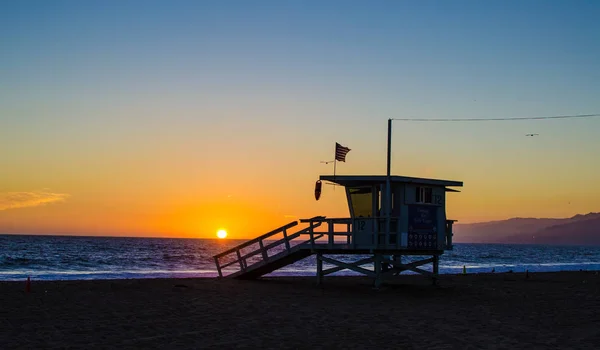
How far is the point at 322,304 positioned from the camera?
17.5 m

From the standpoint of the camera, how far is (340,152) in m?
23.3

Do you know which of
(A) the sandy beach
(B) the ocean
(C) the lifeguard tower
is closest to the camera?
(A) the sandy beach

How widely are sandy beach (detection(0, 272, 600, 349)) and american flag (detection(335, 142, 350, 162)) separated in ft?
15.9

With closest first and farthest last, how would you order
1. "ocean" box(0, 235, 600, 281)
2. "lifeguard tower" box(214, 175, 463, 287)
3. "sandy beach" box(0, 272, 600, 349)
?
"sandy beach" box(0, 272, 600, 349)
"lifeguard tower" box(214, 175, 463, 287)
"ocean" box(0, 235, 600, 281)

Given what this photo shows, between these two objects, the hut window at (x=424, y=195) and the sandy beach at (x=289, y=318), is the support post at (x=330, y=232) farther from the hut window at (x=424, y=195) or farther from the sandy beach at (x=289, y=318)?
the hut window at (x=424, y=195)

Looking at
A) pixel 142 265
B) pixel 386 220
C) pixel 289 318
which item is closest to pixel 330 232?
pixel 386 220

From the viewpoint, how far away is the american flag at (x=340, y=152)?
76.2 feet

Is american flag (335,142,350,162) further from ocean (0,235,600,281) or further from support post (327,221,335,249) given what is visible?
ocean (0,235,600,281)

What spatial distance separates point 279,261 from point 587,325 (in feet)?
42.4

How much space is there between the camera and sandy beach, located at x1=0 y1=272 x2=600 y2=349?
38.3ft

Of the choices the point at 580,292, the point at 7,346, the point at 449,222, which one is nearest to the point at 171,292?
the point at 7,346

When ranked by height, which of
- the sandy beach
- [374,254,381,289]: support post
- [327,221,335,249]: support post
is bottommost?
the sandy beach

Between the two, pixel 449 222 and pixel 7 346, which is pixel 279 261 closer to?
pixel 449 222

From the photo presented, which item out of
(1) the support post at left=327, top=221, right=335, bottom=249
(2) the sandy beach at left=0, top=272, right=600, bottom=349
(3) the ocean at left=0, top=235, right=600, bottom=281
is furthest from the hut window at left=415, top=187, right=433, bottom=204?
(3) the ocean at left=0, top=235, right=600, bottom=281
